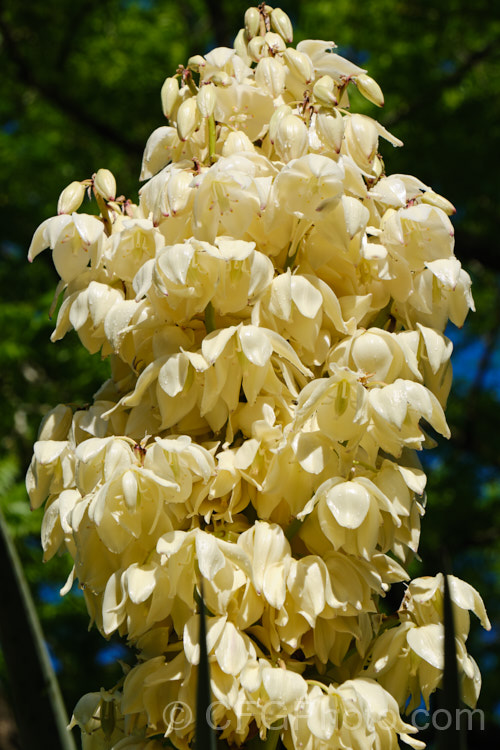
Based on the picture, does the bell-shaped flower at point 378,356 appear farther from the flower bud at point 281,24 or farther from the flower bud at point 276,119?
the flower bud at point 281,24

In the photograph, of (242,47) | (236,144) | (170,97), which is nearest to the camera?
(236,144)

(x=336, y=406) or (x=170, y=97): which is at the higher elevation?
(x=170, y=97)

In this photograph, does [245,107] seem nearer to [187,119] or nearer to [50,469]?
[187,119]

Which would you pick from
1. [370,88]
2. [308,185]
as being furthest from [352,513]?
[370,88]

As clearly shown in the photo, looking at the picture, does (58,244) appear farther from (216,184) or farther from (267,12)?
(267,12)

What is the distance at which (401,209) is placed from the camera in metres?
1.10

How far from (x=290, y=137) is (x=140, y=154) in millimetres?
3918

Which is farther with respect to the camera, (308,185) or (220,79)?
(220,79)

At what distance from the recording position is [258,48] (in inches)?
49.8

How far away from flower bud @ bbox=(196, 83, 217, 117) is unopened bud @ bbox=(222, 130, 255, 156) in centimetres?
4

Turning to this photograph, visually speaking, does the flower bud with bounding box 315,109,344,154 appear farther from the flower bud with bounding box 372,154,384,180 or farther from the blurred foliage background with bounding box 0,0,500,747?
the blurred foliage background with bounding box 0,0,500,747

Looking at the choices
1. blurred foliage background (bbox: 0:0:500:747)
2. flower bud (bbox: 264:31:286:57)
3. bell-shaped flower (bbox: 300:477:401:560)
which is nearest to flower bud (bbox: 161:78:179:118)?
flower bud (bbox: 264:31:286:57)

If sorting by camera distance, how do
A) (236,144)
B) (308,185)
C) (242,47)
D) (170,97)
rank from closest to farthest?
(308,185) < (236,144) < (170,97) < (242,47)

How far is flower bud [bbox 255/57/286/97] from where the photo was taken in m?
1.20
